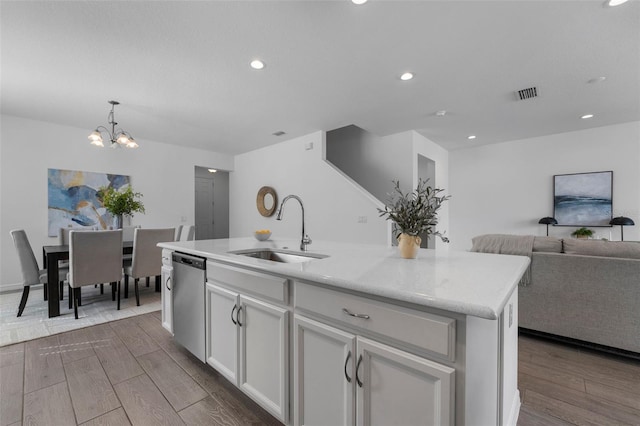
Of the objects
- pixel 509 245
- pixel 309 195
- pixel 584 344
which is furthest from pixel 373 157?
pixel 584 344

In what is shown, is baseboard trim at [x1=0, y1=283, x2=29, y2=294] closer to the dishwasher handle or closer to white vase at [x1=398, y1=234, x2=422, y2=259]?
the dishwasher handle

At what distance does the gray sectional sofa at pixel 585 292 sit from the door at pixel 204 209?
6.90 metres

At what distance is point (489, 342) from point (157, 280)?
4.31 meters

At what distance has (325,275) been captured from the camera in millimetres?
1126

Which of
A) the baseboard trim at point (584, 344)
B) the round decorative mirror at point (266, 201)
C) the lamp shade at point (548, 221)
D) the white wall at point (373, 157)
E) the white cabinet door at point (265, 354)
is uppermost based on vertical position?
the white wall at point (373, 157)

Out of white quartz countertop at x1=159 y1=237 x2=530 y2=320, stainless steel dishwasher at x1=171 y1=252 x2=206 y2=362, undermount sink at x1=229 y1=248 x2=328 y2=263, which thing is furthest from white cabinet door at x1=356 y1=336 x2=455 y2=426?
stainless steel dishwasher at x1=171 y1=252 x2=206 y2=362

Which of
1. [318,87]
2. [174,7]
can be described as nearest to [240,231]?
[318,87]

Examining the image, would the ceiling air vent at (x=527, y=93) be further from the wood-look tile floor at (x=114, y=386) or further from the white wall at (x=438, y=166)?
the wood-look tile floor at (x=114, y=386)

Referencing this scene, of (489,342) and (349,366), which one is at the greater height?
(489,342)

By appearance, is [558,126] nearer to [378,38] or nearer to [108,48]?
[378,38]

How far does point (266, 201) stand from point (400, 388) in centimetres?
503

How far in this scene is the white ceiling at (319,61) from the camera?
1936 mm

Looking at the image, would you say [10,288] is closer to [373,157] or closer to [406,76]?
[406,76]

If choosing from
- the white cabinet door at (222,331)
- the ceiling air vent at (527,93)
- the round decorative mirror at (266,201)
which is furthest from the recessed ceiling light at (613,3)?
the round decorative mirror at (266,201)
